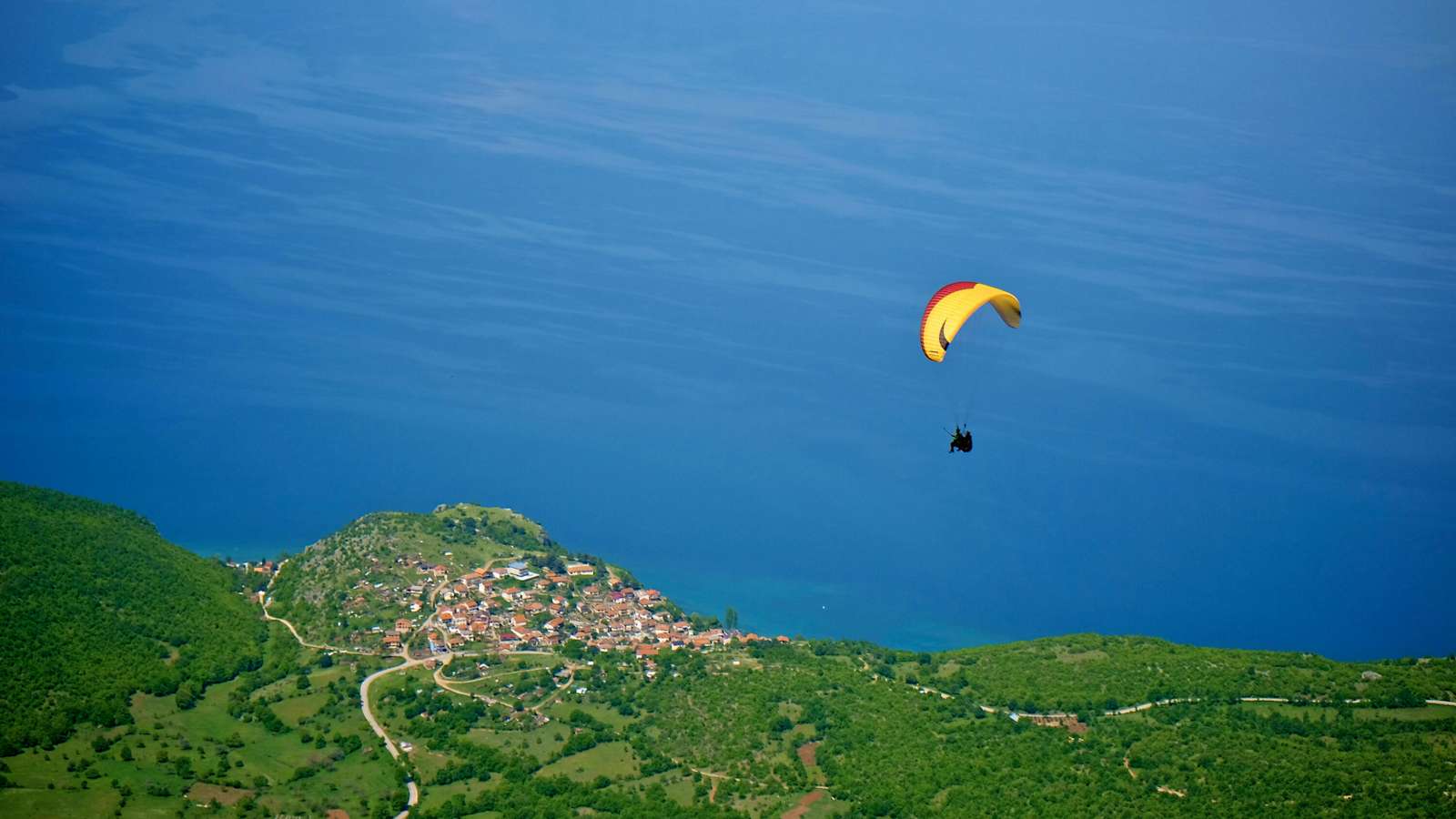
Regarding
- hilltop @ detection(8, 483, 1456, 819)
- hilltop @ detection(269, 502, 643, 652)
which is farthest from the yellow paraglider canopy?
hilltop @ detection(269, 502, 643, 652)

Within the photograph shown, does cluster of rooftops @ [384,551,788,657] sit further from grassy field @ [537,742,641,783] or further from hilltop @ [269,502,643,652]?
grassy field @ [537,742,641,783]

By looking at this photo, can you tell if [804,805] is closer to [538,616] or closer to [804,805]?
[804,805]

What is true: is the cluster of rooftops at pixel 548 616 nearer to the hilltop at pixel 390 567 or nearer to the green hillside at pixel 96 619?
the hilltop at pixel 390 567

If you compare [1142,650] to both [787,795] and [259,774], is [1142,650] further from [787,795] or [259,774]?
[259,774]

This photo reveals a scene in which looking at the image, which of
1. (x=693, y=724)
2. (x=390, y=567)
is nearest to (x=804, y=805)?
(x=693, y=724)

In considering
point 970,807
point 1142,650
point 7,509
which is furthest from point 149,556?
point 1142,650

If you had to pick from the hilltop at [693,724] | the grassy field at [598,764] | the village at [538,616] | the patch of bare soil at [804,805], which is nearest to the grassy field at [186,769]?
the hilltop at [693,724]
